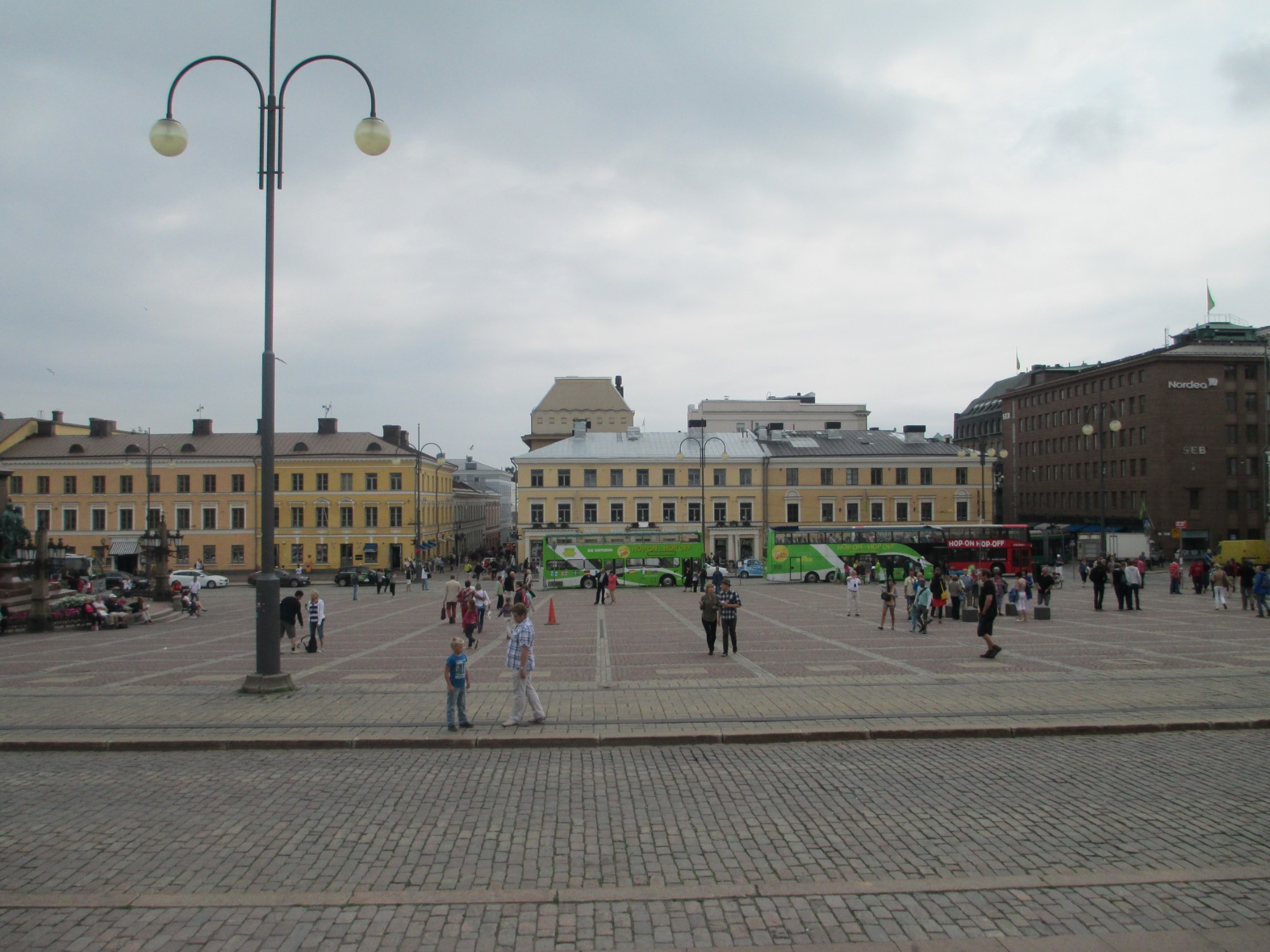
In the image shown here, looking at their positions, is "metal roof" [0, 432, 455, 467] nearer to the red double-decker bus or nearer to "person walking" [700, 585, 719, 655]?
the red double-decker bus

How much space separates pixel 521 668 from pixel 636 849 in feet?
16.2

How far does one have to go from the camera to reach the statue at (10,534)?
3038 cm

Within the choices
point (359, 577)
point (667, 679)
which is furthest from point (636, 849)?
point (359, 577)

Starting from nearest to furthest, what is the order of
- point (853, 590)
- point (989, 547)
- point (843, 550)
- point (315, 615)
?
point (315, 615) < point (853, 590) < point (989, 547) < point (843, 550)

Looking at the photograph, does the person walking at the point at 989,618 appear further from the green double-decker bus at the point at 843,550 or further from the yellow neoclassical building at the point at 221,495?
the yellow neoclassical building at the point at 221,495

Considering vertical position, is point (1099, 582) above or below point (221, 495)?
below

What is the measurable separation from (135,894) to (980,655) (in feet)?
54.4

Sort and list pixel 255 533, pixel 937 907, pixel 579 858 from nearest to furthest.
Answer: pixel 937 907 → pixel 579 858 → pixel 255 533

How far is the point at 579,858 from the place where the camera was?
716 centimetres

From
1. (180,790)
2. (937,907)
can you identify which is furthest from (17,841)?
(937,907)

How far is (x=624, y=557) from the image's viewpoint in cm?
5122

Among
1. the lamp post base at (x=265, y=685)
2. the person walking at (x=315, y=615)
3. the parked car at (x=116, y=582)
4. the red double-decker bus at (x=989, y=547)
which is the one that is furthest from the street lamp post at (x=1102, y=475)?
the parked car at (x=116, y=582)

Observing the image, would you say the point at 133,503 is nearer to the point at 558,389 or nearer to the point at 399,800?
the point at 558,389

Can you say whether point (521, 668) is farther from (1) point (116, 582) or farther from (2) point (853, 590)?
(1) point (116, 582)
